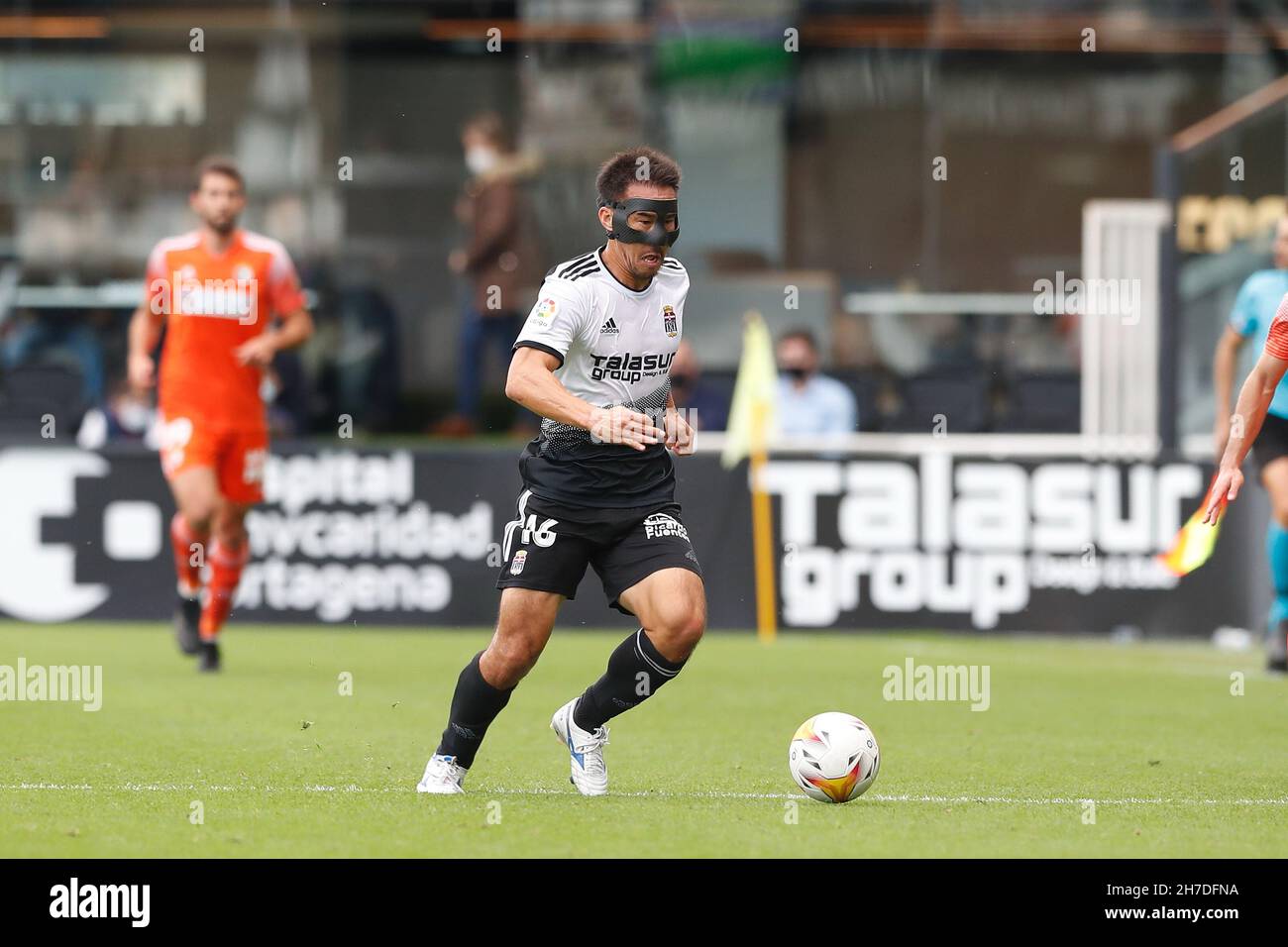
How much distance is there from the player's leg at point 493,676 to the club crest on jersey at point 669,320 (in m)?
0.94

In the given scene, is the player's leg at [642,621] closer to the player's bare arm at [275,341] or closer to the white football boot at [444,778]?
the white football boot at [444,778]

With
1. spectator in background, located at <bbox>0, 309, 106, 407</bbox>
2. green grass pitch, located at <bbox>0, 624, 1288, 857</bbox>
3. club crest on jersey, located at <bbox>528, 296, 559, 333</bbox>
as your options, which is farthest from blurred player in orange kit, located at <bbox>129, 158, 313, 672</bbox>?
spectator in background, located at <bbox>0, 309, 106, 407</bbox>

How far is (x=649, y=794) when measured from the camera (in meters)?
7.56

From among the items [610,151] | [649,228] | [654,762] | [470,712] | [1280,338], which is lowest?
[654,762]

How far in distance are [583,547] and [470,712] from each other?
25.5 inches

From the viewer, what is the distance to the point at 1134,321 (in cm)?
1620

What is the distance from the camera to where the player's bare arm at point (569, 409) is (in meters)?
6.88

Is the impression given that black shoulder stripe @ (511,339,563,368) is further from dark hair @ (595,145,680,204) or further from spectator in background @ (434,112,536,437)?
spectator in background @ (434,112,536,437)

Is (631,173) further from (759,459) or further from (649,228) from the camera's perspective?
(759,459)

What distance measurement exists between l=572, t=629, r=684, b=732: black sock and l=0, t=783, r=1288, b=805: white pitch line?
0.91 feet

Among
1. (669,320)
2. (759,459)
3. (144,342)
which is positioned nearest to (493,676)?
(669,320)

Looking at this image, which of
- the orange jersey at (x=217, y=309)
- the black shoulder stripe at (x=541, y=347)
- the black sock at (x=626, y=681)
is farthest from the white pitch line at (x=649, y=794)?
the orange jersey at (x=217, y=309)

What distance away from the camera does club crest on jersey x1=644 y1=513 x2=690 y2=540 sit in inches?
290
